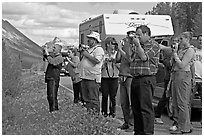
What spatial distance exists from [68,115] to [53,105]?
0.76 metres

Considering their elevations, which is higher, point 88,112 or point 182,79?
point 182,79

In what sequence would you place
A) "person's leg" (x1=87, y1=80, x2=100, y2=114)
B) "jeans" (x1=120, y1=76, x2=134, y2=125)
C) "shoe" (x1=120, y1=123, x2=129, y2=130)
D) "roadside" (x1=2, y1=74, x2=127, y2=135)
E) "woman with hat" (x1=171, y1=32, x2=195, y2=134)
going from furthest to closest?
"jeans" (x1=120, y1=76, x2=134, y2=125), "shoe" (x1=120, y1=123, x2=129, y2=130), "person's leg" (x1=87, y1=80, x2=100, y2=114), "woman with hat" (x1=171, y1=32, x2=195, y2=134), "roadside" (x1=2, y1=74, x2=127, y2=135)

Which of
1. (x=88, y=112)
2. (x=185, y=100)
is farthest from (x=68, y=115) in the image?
(x=185, y=100)

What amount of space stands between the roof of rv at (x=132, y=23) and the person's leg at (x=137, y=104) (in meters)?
8.57

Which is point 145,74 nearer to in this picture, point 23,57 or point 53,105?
point 53,105

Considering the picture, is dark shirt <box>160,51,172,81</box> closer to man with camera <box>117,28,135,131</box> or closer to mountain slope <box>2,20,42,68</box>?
man with camera <box>117,28,135,131</box>

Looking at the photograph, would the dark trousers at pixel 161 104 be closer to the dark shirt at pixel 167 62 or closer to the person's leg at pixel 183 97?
the dark shirt at pixel 167 62

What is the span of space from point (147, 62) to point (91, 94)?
1.54 metres

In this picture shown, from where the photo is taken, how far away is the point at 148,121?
6410 mm

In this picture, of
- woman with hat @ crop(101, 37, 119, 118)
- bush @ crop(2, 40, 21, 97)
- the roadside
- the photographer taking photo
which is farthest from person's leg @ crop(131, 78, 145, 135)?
bush @ crop(2, 40, 21, 97)

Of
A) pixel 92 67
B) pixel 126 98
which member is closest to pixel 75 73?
pixel 126 98

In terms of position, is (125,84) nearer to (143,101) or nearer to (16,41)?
(143,101)

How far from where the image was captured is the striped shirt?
630cm

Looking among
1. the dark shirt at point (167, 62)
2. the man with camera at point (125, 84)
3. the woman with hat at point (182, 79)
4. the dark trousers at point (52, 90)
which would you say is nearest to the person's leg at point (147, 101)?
the woman with hat at point (182, 79)
